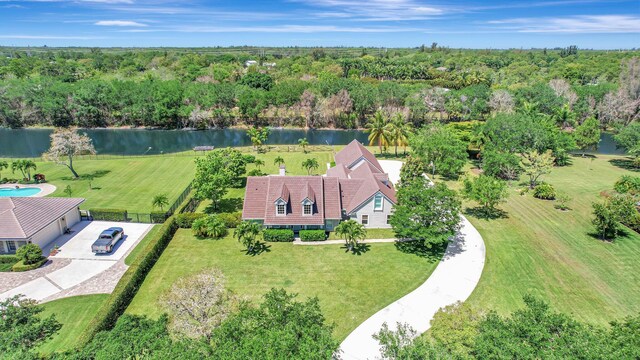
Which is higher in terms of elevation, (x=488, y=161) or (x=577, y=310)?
(x=488, y=161)

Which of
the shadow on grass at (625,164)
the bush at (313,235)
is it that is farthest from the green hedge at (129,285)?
the shadow on grass at (625,164)

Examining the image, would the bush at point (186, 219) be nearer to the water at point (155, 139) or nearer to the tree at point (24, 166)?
the tree at point (24, 166)

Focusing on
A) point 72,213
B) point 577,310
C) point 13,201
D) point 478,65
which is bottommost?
point 577,310

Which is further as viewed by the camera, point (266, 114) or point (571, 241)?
point (266, 114)

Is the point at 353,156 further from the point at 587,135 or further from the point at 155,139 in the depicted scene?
the point at 155,139

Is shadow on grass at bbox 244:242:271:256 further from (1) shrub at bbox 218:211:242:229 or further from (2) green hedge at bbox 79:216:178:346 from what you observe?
(2) green hedge at bbox 79:216:178:346

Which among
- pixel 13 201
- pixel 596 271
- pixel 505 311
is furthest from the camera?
pixel 13 201

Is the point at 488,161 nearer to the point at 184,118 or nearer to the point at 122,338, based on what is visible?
the point at 122,338

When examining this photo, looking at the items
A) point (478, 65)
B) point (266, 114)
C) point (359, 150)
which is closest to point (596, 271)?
point (359, 150)
